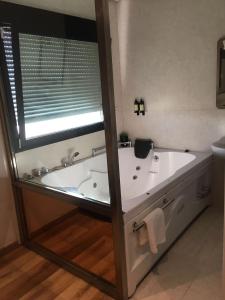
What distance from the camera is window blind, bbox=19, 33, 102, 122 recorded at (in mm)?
2102

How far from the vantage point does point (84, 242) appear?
209cm

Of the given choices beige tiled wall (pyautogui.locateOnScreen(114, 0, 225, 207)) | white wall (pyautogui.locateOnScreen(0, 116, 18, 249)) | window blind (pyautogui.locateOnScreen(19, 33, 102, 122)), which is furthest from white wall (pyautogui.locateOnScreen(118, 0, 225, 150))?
white wall (pyautogui.locateOnScreen(0, 116, 18, 249))

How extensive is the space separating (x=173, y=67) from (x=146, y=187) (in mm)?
1348

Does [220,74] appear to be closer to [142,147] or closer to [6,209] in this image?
[142,147]

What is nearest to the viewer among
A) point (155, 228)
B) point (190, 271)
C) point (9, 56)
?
point (155, 228)

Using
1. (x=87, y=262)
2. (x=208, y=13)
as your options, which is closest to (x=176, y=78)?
(x=208, y=13)

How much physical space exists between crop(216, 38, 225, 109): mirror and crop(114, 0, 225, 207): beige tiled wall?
0.05 meters

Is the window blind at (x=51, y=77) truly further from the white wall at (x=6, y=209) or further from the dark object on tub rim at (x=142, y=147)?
the dark object on tub rim at (x=142, y=147)

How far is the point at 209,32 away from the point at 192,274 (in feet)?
7.05

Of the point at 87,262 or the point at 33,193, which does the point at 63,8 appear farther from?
the point at 87,262

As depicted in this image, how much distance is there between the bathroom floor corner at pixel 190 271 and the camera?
5.52 ft

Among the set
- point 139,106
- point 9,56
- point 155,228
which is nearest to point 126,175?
point 139,106

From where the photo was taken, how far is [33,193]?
7.16ft

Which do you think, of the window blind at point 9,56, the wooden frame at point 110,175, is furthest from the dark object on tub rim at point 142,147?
the window blind at point 9,56
